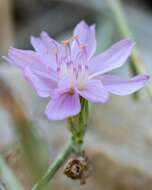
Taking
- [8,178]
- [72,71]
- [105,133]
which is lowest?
[105,133]

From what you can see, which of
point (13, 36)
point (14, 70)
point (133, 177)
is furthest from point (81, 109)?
point (13, 36)

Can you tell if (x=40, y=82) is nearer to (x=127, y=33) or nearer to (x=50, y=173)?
(x=50, y=173)

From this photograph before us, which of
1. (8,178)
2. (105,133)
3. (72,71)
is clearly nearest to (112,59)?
(72,71)

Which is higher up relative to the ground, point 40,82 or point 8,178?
point 40,82

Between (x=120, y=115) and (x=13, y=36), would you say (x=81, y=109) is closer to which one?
(x=120, y=115)

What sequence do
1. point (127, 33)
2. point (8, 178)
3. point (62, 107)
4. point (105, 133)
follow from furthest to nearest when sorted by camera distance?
point (105, 133) < point (127, 33) < point (8, 178) < point (62, 107)

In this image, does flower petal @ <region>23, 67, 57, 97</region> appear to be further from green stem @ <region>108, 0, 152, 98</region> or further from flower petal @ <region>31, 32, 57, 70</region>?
green stem @ <region>108, 0, 152, 98</region>

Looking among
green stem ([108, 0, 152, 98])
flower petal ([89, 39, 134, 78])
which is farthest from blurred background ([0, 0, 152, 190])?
flower petal ([89, 39, 134, 78])

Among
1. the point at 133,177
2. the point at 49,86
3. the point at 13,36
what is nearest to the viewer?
the point at 49,86
